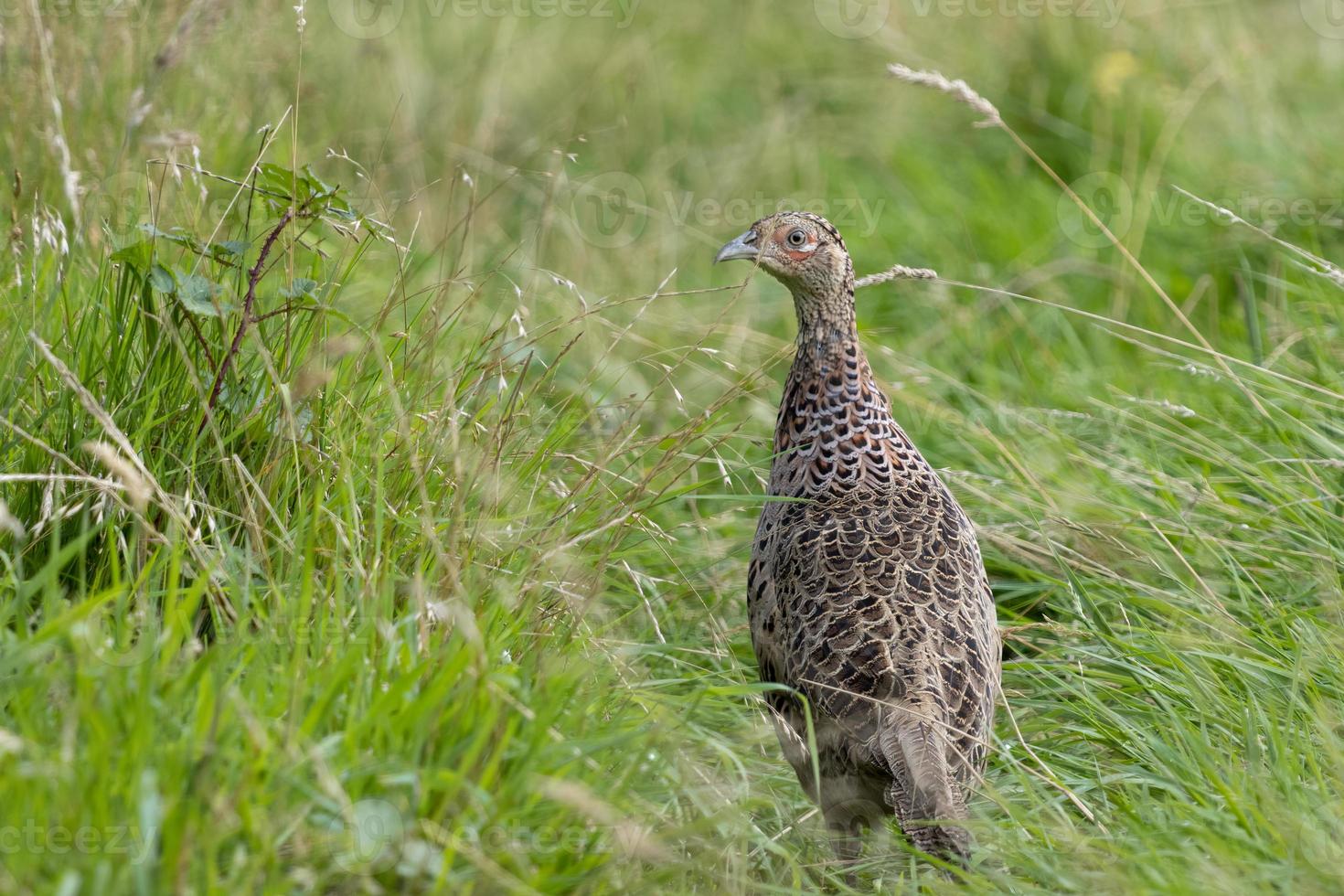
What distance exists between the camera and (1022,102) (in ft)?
23.9

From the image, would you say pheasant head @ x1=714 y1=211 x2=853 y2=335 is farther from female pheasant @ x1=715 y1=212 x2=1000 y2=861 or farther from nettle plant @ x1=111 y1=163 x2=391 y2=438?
nettle plant @ x1=111 y1=163 x2=391 y2=438

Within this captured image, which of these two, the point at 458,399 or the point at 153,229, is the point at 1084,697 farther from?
the point at 153,229

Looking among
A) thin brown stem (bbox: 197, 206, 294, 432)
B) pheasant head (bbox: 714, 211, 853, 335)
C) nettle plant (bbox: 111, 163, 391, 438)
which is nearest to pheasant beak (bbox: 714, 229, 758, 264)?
pheasant head (bbox: 714, 211, 853, 335)

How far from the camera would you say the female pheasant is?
3.20 meters

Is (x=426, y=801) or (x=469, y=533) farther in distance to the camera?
(x=469, y=533)

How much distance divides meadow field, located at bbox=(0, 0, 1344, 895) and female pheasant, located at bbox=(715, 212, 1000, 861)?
0.47 feet

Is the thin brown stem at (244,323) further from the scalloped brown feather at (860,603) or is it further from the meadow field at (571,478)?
the scalloped brown feather at (860,603)

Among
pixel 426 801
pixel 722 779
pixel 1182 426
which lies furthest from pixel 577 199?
pixel 426 801

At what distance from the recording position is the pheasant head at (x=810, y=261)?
405 centimetres

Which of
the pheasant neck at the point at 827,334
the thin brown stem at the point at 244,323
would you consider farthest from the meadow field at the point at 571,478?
the pheasant neck at the point at 827,334

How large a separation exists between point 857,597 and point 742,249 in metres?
1.13

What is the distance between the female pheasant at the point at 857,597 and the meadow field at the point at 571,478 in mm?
142

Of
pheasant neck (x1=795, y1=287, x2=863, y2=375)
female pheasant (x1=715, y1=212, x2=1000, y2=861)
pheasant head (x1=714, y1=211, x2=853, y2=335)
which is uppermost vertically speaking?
pheasant head (x1=714, y1=211, x2=853, y2=335)

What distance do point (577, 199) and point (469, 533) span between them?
4.45m
